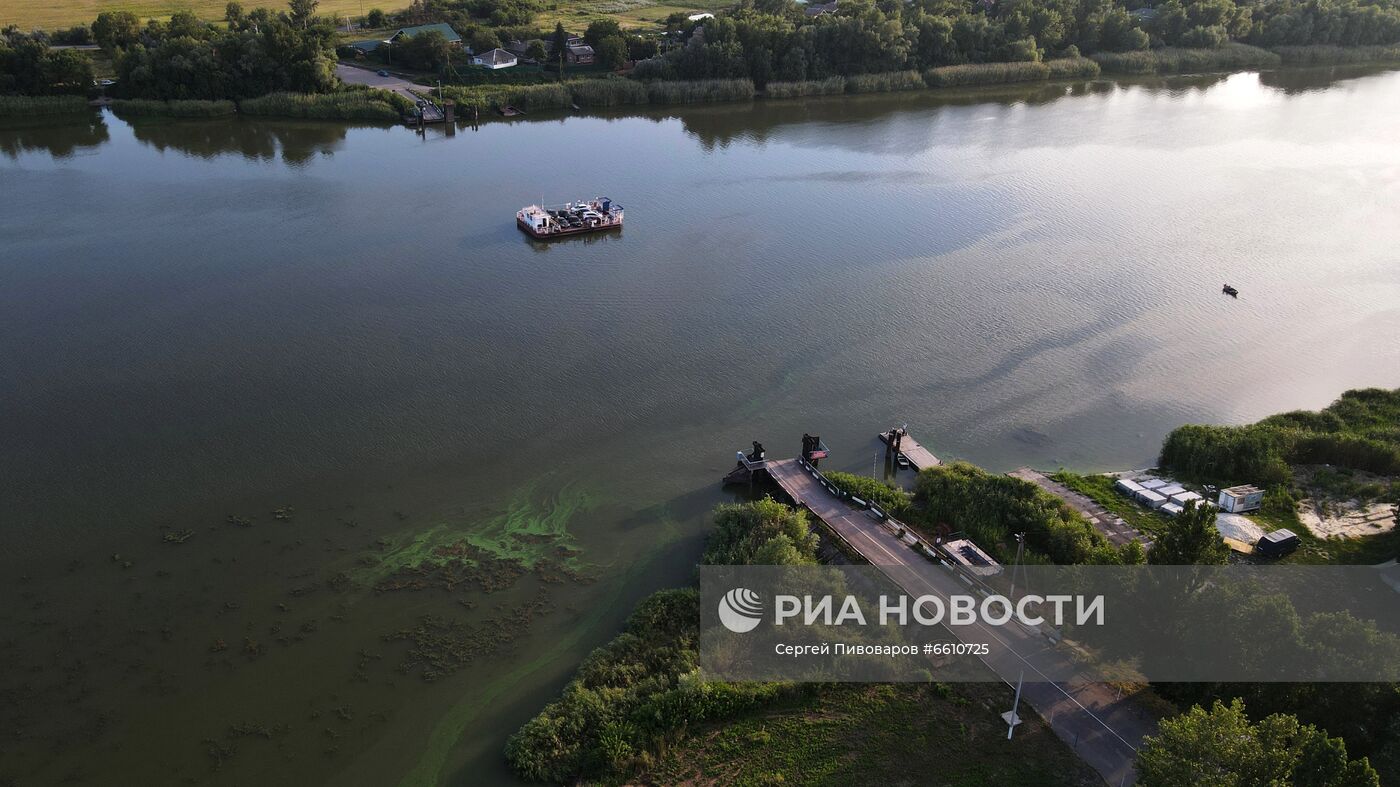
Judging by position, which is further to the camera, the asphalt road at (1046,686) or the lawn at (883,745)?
the asphalt road at (1046,686)

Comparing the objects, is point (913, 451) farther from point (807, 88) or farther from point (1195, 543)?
point (807, 88)

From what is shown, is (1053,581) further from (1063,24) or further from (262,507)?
(1063,24)

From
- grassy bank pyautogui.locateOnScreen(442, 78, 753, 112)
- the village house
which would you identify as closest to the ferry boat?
grassy bank pyautogui.locateOnScreen(442, 78, 753, 112)

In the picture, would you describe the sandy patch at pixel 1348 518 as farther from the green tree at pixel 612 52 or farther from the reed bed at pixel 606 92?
the green tree at pixel 612 52

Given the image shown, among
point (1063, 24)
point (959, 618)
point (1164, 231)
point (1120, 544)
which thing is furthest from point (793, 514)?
point (1063, 24)

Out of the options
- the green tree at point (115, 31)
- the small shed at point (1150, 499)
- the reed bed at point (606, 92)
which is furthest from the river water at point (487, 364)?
the green tree at point (115, 31)

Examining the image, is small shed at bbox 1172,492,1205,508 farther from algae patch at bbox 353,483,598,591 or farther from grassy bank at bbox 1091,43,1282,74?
grassy bank at bbox 1091,43,1282,74
